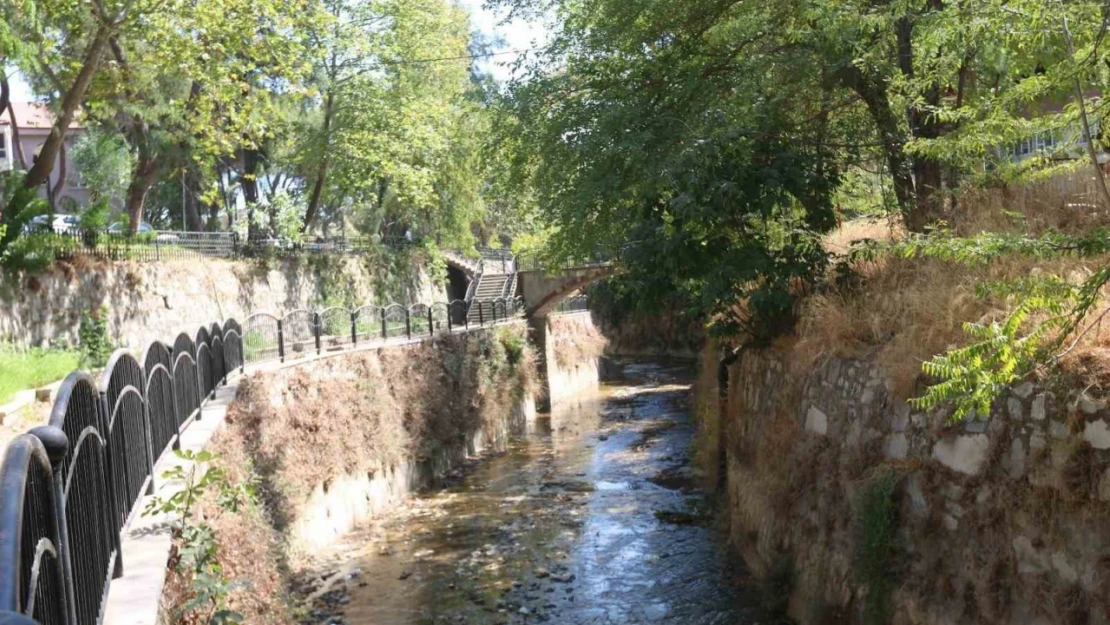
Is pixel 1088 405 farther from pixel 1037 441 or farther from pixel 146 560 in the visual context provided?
pixel 146 560

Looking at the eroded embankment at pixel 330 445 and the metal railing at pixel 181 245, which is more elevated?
the metal railing at pixel 181 245

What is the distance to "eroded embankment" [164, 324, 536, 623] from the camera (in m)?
8.03

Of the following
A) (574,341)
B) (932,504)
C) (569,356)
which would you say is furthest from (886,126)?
(574,341)

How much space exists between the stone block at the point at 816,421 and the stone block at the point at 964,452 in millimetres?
1946

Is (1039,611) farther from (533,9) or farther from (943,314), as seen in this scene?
(533,9)

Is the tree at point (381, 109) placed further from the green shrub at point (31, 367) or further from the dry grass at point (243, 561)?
the dry grass at point (243, 561)

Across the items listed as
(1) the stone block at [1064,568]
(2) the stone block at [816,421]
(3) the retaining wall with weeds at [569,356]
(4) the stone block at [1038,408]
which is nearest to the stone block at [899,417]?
(2) the stone block at [816,421]

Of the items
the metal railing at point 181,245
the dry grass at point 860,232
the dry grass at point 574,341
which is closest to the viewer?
the dry grass at point 860,232

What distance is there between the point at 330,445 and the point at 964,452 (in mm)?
10227

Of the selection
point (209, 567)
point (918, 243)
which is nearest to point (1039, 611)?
point (918, 243)

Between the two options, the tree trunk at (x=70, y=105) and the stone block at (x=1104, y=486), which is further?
the tree trunk at (x=70, y=105)

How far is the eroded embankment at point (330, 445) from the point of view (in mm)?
8031

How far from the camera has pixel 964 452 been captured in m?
7.10

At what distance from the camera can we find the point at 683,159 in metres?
10.6
